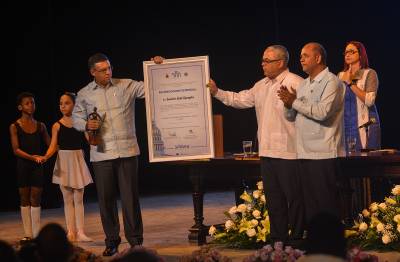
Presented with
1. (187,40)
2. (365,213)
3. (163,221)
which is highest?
(187,40)

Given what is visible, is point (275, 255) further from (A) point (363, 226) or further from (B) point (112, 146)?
(B) point (112, 146)

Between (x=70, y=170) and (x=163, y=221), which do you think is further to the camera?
(x=163, y=221)

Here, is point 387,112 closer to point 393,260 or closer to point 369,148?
point 369,148

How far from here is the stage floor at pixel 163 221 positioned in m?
7.03

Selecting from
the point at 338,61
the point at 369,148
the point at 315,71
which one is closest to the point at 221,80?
the point at 338,61

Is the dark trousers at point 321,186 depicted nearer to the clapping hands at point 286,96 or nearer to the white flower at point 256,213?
the clapping hands at point 286,96

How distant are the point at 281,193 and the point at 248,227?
86cm

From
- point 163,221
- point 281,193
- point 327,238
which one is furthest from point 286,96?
point 163,221

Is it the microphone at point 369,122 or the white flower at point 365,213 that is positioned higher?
the microphone at point 369,122

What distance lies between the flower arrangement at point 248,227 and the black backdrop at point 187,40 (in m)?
4.60

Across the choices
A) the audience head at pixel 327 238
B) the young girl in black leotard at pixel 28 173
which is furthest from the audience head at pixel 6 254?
the young girl in black leotard at pixel 28 173

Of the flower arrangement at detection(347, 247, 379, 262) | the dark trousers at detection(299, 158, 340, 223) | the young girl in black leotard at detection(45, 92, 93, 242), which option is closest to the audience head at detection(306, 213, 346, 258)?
the flower arrangement at detection(347, 247, 379, 262)

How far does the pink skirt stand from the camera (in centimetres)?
796

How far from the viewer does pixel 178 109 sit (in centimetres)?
673
